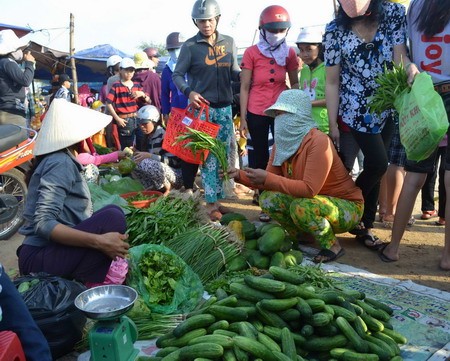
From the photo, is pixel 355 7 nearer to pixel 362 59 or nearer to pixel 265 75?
pixel 362 59

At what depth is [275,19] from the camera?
16.7 ft

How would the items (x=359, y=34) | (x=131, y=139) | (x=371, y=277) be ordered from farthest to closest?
(x=131, y=139)
(x=359, y=34)
(x=371, y=277)

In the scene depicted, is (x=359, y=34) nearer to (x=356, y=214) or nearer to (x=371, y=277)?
(x=356, y=214)

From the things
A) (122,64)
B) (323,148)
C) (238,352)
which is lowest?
(238,352)

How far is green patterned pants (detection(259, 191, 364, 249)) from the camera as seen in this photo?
3.80m

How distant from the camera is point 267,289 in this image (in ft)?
8.38

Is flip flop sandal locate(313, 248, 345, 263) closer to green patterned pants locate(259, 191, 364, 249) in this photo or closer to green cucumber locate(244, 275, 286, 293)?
green patterned pants locate(259, 191, 364, 249)

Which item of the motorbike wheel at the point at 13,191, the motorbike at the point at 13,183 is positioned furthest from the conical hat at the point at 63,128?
the motorbike wheel at the point at 13,191

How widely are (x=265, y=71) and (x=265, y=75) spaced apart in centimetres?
4

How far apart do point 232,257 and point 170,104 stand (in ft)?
11.5

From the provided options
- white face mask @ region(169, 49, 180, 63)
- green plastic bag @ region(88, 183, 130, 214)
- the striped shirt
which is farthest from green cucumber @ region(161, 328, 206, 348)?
the striped shirt

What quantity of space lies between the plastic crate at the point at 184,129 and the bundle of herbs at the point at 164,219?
0.60m

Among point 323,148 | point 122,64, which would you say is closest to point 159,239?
point 323,148

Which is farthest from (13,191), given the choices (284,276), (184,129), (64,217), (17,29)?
(17,29)
